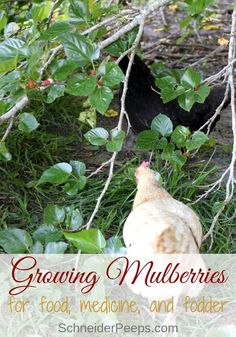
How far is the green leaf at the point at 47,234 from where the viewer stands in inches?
62.6

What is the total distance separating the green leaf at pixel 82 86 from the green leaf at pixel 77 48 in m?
0.04

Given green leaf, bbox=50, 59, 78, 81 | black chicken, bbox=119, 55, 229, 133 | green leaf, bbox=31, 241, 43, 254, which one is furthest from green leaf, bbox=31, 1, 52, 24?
black chicken, bbox=119, 55, 229, 133

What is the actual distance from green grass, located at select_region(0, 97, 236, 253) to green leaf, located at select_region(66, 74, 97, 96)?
51cm

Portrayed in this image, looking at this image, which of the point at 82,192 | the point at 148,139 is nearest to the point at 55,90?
the point at 148,139

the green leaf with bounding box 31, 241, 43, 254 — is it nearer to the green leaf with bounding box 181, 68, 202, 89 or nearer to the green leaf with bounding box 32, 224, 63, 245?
the green leaf with bounding box 32, 224, 63, 245

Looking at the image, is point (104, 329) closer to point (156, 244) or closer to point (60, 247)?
point (60, 247)

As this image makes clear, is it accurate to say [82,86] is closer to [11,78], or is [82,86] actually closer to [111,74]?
[111,74]

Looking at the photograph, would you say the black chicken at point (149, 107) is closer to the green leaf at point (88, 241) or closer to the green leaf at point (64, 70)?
the green leaf at point (64, 70)

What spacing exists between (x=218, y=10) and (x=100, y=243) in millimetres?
3494

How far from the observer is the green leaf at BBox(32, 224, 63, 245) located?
1590mm

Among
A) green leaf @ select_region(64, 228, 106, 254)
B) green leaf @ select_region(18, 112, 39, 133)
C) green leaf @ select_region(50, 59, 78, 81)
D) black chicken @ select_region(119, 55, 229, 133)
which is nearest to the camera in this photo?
green leaf @ select_region(64, 228, 106, 254)

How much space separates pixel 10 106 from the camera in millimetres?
1612

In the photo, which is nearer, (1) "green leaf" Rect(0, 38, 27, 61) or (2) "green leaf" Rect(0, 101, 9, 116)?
(1) "green leaf" Rect(0, 38, 27, 61)

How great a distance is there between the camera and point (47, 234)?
160cm
